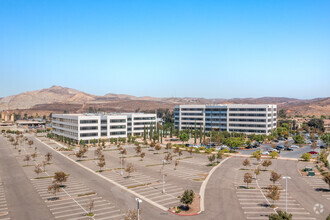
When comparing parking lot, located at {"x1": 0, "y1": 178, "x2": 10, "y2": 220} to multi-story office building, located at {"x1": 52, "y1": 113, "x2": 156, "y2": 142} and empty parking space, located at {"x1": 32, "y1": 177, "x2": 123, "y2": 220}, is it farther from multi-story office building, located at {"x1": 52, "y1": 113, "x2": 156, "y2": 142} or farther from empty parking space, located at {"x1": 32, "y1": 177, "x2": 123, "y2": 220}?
multi-story office building, located at {"x1": 52, "y1": 113, "x2": 156, "y2": 142}

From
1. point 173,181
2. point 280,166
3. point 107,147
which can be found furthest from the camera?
point 107,147

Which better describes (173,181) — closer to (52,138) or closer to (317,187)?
(317,187)

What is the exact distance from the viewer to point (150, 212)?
35750 mm

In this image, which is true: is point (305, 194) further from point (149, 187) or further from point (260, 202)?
point (149, 187)

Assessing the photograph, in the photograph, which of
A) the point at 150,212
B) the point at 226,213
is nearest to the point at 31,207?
the point at 150,212

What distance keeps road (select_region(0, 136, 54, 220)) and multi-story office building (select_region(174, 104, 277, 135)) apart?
73.3 meters

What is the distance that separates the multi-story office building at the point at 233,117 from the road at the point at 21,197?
240 feet

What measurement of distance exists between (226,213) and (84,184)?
25.4 metres

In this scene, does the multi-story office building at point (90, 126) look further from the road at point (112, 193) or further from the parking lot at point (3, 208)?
the parking lot at point (3, 208)

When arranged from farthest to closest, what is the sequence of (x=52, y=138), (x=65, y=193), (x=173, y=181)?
(x=52, y=138)
(x=173, y=181)
(x=65, y=193)

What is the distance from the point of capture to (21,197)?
42.0m

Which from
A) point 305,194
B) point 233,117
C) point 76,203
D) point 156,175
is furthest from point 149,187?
point 233,117

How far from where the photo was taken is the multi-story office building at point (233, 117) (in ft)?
398

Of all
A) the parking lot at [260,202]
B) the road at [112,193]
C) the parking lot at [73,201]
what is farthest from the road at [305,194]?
the parking lot at [73,201]
